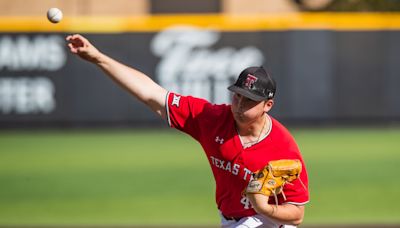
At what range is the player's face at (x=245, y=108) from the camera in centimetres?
560

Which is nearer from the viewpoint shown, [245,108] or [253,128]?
[245,108]

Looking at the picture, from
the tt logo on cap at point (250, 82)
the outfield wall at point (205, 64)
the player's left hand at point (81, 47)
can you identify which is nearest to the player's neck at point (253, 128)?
the tt logo on cap at point (250, 82)

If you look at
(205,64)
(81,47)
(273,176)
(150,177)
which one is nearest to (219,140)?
(273,176)

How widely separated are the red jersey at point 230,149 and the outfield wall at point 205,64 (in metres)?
12.3

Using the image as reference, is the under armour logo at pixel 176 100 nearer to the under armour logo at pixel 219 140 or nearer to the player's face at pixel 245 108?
the under armour logo at pixel 219 140

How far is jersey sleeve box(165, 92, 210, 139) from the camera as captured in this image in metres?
6.03

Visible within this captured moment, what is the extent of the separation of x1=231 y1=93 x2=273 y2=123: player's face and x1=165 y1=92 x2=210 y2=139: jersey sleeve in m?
0.43

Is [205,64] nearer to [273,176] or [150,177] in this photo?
[150,177]

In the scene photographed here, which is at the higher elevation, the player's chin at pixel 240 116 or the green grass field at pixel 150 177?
the player's chin at pixel 240 116

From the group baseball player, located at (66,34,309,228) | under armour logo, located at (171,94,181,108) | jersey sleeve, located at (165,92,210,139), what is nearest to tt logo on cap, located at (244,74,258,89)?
baseball player, located at (66,34,309,228)

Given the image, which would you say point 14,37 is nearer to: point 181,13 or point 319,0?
point 181,13

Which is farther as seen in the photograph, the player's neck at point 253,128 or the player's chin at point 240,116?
the player's neck at point 253,128

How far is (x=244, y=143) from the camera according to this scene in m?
5.83

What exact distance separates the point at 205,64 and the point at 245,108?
1300cm
